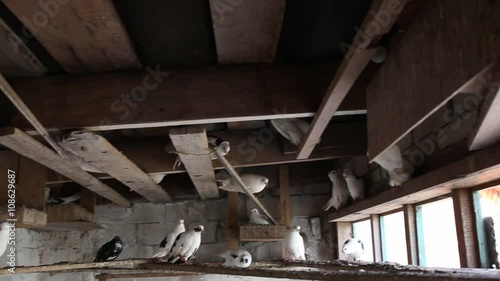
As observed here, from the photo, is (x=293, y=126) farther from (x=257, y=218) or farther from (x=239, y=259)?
(x=257, y=218)

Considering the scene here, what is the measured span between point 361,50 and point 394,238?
75.7 inches

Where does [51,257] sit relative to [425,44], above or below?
below

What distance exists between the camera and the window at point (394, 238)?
257cm

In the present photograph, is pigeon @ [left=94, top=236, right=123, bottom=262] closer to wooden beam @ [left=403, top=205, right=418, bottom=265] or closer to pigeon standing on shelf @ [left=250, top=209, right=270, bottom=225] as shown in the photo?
pigeon standing on shelf @ [left=250, top=209, right=270, bottom=225]

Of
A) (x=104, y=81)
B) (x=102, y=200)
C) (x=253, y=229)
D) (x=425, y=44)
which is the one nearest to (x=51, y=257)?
(x=102, y=200)

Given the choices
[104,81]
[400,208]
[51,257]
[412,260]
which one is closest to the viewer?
[104,81]

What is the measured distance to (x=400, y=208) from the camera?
8.07 ft

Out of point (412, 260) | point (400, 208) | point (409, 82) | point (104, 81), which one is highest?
point (104, 81)

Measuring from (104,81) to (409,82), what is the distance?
96cm

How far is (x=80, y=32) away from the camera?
1.26 meters

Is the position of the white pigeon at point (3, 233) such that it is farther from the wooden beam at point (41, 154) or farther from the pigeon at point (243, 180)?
the pigeon at point (243, 180)

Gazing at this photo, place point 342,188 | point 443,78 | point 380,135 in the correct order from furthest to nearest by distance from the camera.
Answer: point 342,188 → point 380,135 → point 443,78

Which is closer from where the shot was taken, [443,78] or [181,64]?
[443,78]

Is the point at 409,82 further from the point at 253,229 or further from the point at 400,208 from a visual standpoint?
the point at 253,229
